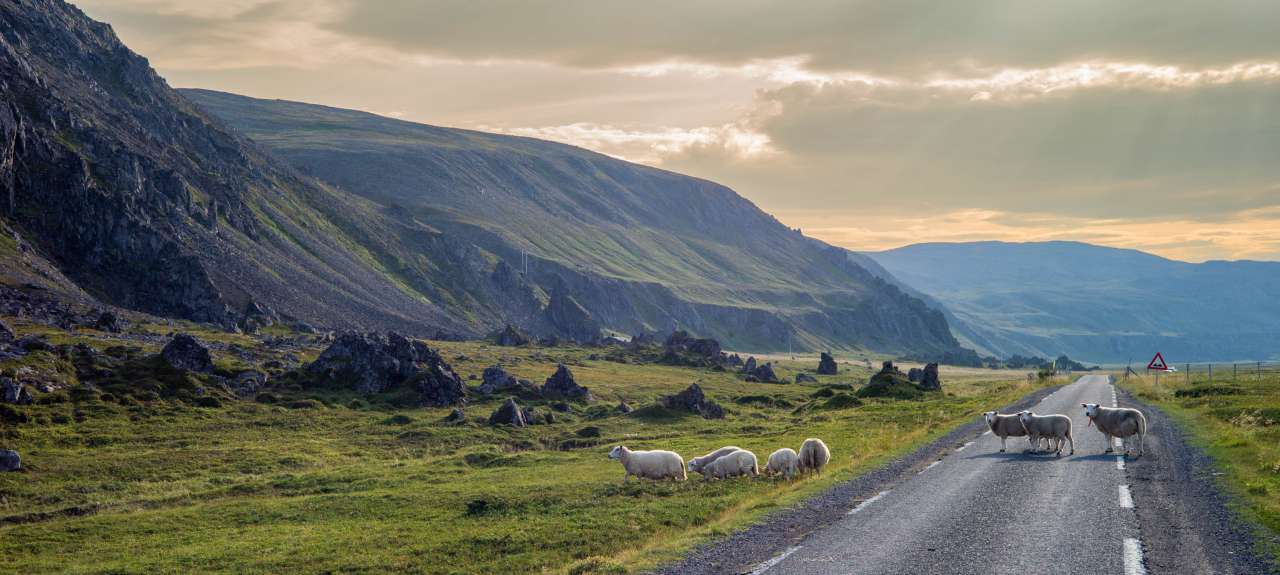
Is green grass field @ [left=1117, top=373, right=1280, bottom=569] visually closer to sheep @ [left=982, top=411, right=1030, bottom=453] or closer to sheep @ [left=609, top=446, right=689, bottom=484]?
sheep @ [left=982, top=411, right=1030, bottom=453]

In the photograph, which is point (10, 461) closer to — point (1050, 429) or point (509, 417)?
point (509, 417)

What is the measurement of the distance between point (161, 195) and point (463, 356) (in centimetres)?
9254

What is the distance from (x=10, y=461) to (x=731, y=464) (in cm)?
4426

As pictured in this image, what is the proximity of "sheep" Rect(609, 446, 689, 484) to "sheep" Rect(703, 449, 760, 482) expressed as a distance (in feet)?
4.24

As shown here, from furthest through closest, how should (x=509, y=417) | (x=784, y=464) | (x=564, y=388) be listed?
1. (x=564, y=388)
2. (x=509, y=417)
3. (x=784, y=464)

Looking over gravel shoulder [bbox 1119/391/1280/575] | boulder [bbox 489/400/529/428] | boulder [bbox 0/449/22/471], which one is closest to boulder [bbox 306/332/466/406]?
boulder [bbox 489/400/529/428]

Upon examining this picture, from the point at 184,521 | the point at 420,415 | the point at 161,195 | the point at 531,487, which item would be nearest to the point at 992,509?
the point at 531,487

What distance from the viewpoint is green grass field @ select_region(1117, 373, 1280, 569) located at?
2334cm

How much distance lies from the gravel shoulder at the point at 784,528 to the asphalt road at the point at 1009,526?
0.04 metres

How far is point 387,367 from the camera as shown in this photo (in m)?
95.4

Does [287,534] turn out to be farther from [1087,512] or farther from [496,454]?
[1087,512]

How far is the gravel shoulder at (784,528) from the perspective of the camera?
2009cm

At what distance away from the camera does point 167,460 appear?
185 feet

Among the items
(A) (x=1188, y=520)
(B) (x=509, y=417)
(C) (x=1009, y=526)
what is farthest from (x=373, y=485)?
(A) (x=1188, y=520)
